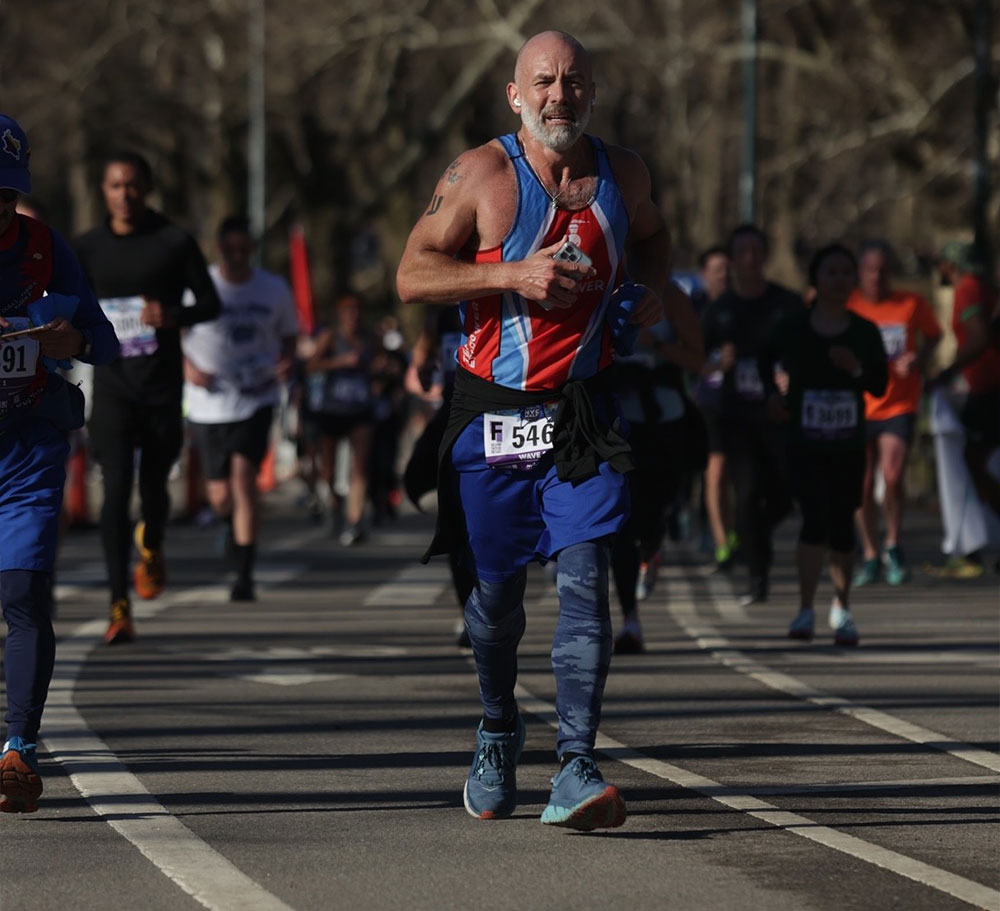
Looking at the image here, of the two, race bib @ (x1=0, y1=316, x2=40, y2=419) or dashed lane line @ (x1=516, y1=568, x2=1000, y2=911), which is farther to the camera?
race bib @ (x1=0, y1=316, x2=40, y2=419)

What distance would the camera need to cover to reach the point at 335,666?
1069 centimetres

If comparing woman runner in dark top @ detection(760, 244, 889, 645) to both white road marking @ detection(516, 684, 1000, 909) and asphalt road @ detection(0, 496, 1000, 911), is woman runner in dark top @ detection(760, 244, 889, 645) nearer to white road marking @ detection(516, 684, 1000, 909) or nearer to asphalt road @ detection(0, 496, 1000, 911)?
asphalt road @ detection(0, 496, 1000, 911)

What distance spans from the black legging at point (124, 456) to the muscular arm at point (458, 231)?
497 cm

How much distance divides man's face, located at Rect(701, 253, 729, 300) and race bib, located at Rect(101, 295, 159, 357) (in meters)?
5.12

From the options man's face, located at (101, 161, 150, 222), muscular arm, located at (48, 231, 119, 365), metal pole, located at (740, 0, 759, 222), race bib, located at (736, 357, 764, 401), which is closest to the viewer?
muscular arm, located at (48, 231, 119, 365)

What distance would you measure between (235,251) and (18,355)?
724cm

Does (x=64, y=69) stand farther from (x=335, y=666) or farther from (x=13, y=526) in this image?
(x=13, y=526)

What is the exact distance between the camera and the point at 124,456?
11703 millimetres

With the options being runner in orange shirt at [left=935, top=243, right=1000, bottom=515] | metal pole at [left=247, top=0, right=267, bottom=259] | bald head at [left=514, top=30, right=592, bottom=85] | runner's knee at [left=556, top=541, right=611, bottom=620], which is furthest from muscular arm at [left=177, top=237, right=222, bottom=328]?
metal pole at [left=247, top=0, right=267, bottom=259]

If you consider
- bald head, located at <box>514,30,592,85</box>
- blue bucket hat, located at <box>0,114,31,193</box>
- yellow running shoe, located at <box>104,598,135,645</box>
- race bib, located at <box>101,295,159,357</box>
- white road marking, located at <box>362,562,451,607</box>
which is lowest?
white road marking, located at <box>362,562,451,607</box>

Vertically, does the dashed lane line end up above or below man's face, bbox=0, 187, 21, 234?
below

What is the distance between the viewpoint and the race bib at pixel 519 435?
682 centimetres

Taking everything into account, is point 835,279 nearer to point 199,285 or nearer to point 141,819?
point 199,285

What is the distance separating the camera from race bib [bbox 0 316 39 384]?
23.5 feet
